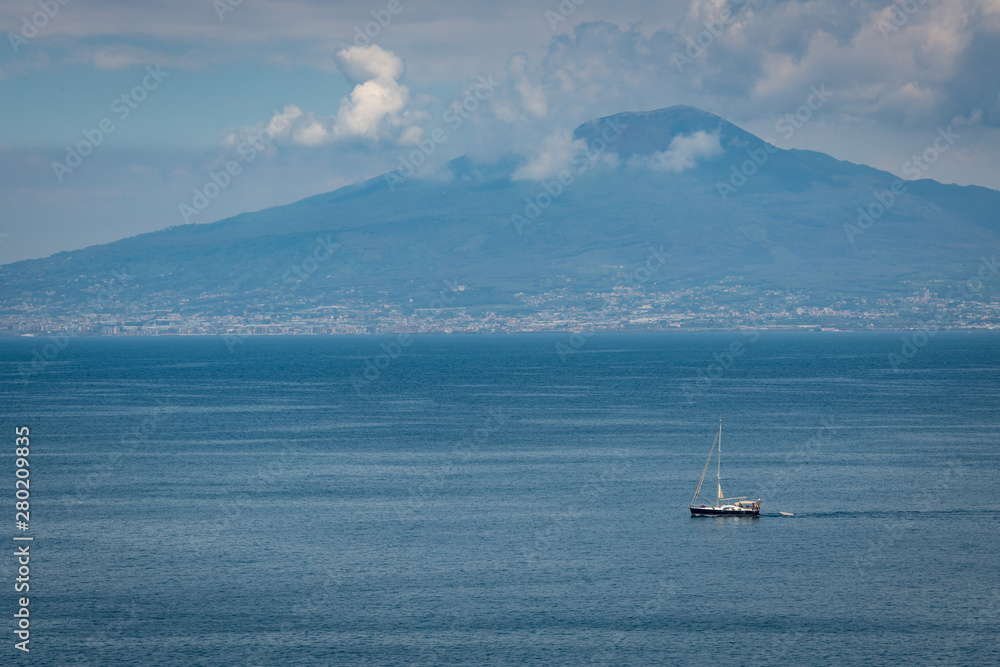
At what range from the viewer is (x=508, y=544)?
74000mm

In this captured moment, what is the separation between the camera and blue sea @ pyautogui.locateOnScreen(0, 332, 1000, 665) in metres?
57.0

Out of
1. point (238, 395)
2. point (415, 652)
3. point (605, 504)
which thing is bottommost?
point (415, 652)

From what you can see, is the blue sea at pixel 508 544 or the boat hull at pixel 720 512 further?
the boat hull at pixel 720 512

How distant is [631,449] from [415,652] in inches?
2383

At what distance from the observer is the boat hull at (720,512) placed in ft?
272

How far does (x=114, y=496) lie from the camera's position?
294ft

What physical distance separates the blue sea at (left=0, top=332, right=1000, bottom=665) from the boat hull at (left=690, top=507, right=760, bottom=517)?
78cm

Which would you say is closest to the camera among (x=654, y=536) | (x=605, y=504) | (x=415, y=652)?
(x=415, y=652)

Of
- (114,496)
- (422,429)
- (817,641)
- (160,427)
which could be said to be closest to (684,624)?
(817,641)

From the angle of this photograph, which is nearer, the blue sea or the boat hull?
the blue sea

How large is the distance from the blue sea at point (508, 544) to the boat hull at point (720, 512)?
0.78m

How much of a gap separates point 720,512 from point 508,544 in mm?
18940

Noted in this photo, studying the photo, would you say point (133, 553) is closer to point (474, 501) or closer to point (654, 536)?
point (474, 501)

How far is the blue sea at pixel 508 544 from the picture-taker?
56969 millimetres
